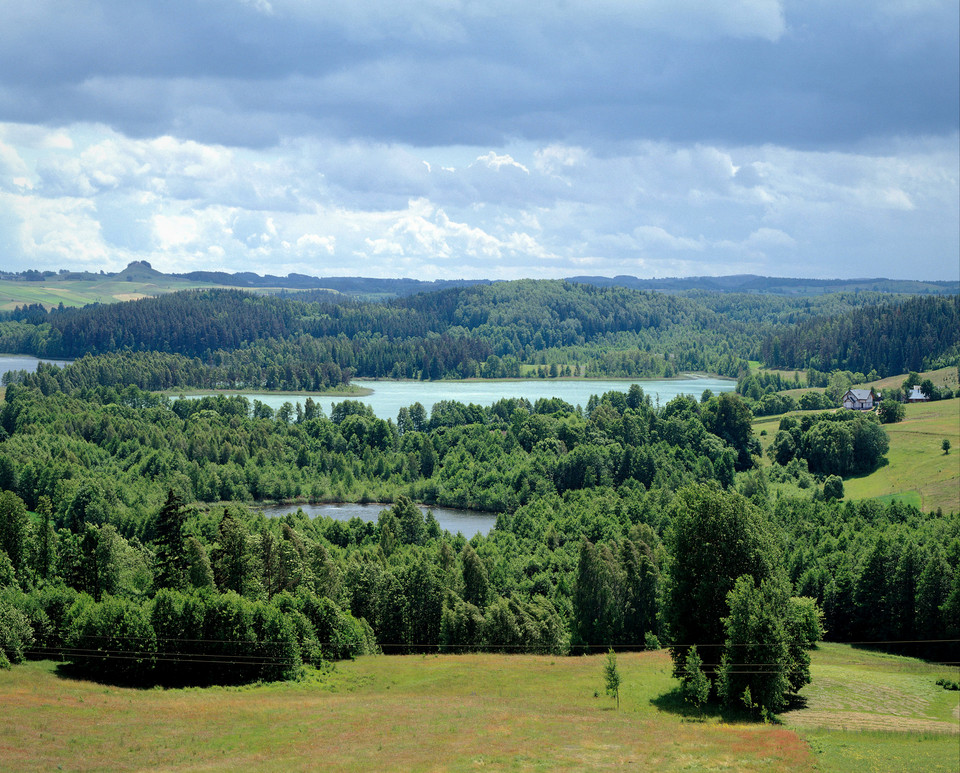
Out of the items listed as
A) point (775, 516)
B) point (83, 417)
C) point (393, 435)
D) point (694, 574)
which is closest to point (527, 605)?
point (694, 574)

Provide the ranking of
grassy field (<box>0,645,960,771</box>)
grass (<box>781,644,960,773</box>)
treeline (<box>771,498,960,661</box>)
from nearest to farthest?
grassy field (<box>0,645,960,771</box>)
grass (<box>781,644,960,773</box>)
treeline (<box>771,498,960,661</box>)

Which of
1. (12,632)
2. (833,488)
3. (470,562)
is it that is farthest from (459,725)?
(833,488)

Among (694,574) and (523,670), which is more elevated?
(694,574)

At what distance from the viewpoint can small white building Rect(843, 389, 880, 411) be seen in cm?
15238

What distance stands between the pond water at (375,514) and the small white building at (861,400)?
243 ft

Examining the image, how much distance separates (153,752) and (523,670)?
19.1 meters

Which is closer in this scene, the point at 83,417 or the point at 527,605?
the point at 527,605

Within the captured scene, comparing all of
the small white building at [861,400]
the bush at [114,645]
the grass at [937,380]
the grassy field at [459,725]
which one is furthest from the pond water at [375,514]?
the grass at [937,380]

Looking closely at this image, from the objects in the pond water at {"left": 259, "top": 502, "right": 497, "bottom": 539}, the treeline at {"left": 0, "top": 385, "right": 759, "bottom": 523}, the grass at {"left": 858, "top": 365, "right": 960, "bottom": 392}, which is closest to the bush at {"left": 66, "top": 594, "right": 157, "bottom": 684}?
the treeline at {"left": 0, "top": 385, "right": 759, "bottom": 523}

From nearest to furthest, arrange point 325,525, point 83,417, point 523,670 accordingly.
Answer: point 523,670
point 325,525
point 83,417

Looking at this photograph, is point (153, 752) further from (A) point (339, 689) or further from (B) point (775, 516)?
(B) point (775, 516)

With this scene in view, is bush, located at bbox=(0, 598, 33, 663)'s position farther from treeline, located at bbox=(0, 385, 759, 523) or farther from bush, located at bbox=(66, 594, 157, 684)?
treeline, located at bbox=(0, 385, 759, 523)

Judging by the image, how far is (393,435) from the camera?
132m

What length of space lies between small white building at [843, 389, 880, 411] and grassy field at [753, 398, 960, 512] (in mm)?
15597
